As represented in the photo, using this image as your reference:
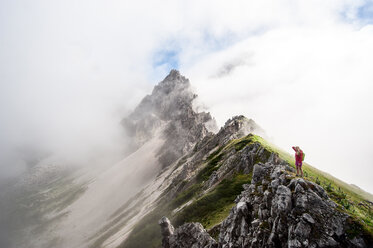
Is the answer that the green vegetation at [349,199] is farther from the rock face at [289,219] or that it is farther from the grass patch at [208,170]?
the grass patch at [208,170]

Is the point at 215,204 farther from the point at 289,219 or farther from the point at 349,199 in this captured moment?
the point at 289,219

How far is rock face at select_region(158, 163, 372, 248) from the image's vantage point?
15703 mm

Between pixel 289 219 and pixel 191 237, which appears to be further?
pixel 191 237

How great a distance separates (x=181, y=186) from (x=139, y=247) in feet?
108

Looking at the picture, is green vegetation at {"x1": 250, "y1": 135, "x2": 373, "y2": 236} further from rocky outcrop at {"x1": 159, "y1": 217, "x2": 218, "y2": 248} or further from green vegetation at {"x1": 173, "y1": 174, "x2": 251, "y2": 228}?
rocky outcrop at {"x1": 159, "y1": 217, "x2": 218, "y2": 248}

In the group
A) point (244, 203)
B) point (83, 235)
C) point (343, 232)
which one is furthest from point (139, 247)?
point (83, 235)

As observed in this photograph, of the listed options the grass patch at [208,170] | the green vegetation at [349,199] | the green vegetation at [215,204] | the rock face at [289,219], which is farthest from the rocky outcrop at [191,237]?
the grass patch at [208,170]

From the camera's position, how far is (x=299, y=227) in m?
16.7

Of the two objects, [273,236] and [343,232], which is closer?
[343,232]

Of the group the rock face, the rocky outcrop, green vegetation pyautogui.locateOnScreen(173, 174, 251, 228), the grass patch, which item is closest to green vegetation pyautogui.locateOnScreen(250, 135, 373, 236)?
the rock face

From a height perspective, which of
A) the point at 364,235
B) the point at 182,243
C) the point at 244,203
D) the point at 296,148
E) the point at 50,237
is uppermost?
the point at 296,148

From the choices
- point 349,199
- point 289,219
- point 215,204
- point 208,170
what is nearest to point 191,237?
point 215,204

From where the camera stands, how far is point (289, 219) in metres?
17.7

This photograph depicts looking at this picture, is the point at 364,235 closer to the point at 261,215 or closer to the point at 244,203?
the point at 261,215
